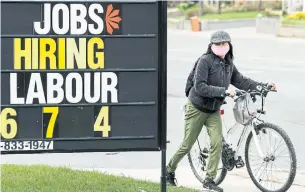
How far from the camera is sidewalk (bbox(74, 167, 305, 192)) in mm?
7897

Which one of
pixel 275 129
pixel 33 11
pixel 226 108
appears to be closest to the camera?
pixel 33 11

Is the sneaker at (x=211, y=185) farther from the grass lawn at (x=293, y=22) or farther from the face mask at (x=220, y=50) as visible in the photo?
the grass lawn at (x=293, y=22)

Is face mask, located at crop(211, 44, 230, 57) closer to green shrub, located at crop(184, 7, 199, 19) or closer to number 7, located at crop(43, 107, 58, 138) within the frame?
number 7, located at crop(43, 107, 58, 138)

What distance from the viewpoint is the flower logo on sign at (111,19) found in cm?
630

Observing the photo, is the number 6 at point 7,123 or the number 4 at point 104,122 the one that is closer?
the number 6 at point 7,123

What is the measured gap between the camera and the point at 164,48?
639 centimetres

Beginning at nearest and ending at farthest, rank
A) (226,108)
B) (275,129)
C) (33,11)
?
(33,11), (275,129), (226,108)

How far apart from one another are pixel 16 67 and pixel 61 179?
5.72 feet

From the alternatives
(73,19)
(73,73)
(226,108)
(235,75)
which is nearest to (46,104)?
(73,73)

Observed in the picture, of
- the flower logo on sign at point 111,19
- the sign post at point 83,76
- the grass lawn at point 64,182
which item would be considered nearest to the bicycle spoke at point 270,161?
the grass lawn at point 64,182

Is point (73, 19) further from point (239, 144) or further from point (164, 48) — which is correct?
point (239, 144)

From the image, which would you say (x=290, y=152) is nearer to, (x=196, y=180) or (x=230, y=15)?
(x=196, y=180)

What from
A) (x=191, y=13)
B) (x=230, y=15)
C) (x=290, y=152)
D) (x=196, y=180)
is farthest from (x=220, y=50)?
(x=191, y=13)

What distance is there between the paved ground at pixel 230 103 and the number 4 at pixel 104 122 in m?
1.92
